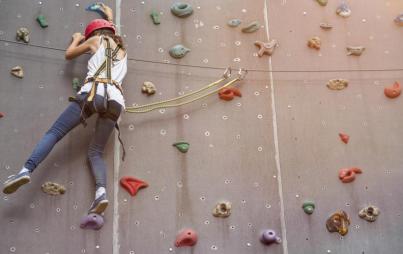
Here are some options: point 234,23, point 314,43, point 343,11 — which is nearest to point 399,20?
point 343,11

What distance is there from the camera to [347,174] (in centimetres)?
435

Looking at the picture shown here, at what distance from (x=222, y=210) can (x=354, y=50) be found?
1793mm

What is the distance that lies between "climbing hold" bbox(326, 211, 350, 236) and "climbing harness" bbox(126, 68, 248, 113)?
4.17 ft

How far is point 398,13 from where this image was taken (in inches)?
198

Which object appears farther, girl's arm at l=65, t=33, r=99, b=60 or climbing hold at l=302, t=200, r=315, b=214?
climbing hold at l=302, t=200, r=315, b=214

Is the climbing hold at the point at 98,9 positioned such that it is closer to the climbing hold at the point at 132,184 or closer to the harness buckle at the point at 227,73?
the harness buckle at the point at 227,73

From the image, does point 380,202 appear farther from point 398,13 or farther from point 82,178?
point 82,178

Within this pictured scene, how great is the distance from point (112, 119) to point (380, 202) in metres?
2.08

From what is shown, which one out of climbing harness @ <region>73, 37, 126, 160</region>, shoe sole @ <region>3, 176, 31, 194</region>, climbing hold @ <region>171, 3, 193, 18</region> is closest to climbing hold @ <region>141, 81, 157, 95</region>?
climbing harness @ <region>73, 37, 126, 160</region>

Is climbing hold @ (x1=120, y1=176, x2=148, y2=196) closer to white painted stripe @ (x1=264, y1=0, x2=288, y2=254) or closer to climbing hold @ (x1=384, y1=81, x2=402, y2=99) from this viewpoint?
white painted stripe @ (x1=264, y1=0, x2=288, y2=254)

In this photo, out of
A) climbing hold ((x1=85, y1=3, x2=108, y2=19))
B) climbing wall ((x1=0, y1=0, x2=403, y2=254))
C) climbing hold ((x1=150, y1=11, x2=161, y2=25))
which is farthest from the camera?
climbing hold ((x1=150, y1=11, x2=161, y2=25))

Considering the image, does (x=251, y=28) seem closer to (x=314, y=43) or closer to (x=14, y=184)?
(x=314, y=43)

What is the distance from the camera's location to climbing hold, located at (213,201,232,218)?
4082mm

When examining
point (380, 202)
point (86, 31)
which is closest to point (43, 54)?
point (86, 31)
